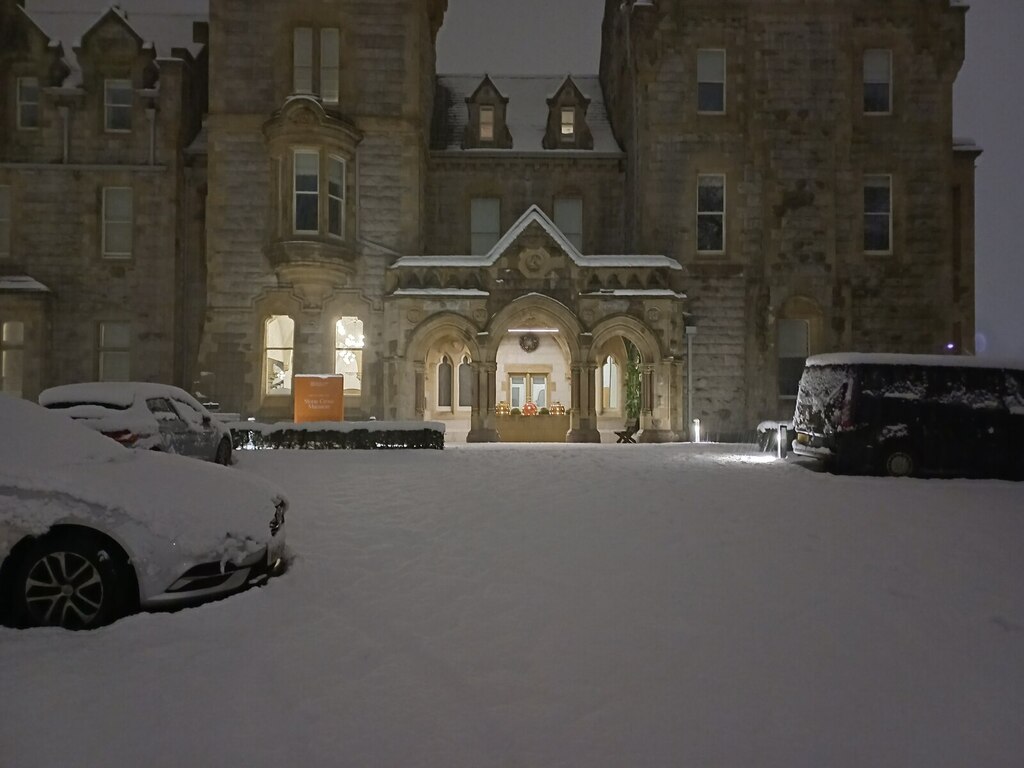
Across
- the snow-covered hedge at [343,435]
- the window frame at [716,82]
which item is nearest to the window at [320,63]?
the snow-covered hedge at [343,435]

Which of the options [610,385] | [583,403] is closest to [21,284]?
[583,403]

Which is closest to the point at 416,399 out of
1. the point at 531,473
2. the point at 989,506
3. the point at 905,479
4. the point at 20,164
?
the point at 531,473

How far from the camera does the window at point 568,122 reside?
24094mm

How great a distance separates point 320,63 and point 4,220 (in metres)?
12.3

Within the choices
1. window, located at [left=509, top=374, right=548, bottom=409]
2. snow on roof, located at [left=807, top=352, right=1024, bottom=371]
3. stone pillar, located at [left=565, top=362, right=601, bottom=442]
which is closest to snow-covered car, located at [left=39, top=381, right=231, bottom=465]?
stone pillar, located at [left=565, top=362, right=601, bottom=442]

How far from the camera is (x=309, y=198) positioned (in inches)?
778

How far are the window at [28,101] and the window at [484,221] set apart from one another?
1531 centimetres

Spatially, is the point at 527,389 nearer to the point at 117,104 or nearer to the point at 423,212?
the point at 423,212

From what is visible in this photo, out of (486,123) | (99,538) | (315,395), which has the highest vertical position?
(486,123)

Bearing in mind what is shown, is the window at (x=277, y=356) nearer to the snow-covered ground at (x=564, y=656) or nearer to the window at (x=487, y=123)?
the window at (x=487, y=123)

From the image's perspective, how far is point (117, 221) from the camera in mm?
22359

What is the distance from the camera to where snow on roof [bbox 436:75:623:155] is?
2402cm

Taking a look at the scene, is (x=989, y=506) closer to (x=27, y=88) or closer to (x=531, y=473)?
(x=531, y=473)

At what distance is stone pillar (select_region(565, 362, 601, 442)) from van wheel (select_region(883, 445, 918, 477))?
8996mm
